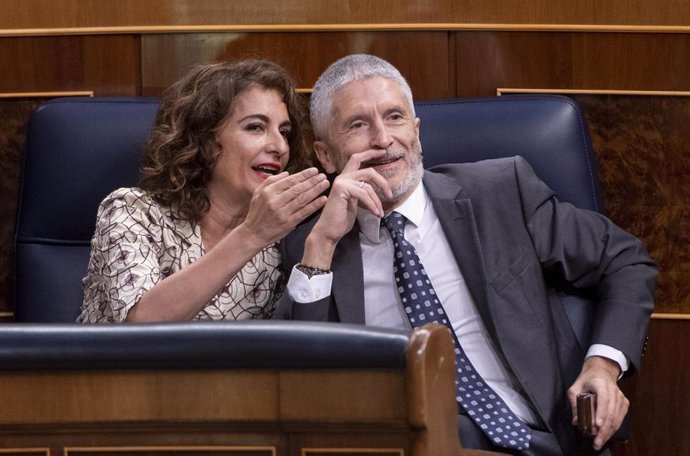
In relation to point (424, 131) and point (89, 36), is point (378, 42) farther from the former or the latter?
point (89, 36)

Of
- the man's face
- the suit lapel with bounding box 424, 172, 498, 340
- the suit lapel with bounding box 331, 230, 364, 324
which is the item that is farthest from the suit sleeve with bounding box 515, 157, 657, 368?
the suit lapel with bounding box 331, 230, 364, 324

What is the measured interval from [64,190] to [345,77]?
66 cm

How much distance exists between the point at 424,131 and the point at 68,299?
83 centimetres

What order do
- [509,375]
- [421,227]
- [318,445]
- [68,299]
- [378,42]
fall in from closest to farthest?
[318,445]
[509,375]
[421,227]
[68,299]
[378,42]

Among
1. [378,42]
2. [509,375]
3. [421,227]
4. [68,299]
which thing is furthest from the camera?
[378,42]

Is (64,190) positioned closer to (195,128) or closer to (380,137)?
(195,128)

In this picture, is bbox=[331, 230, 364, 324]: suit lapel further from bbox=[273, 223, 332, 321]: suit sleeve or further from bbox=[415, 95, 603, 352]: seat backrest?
bbox=[415, 95, 603, 352]: seat backrest

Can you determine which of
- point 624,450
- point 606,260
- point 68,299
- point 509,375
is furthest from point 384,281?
point 624,450

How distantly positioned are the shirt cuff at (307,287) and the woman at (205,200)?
9 centimetres

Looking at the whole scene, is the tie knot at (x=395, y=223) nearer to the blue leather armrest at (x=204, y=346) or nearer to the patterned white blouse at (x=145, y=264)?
the patterned white blouse at (x=145, y=264)

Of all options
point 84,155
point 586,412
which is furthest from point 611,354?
point 84,155

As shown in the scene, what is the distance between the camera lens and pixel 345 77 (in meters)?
2.12

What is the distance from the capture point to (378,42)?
2.61m

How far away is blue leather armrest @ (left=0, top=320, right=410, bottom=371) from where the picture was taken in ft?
3.62
